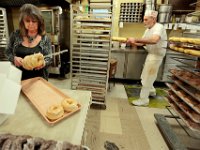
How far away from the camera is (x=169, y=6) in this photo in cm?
335

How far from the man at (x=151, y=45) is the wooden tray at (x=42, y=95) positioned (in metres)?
1.60

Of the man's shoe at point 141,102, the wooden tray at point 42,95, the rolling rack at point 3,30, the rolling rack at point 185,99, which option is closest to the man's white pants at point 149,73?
the man's shoe at point 141,102

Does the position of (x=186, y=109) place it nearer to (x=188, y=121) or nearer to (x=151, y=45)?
(x=188, y=121)

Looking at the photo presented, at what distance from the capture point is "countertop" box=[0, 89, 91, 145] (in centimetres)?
75

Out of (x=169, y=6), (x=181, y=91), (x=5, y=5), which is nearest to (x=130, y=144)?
(x=181, y=91)

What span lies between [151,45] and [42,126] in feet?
7.17

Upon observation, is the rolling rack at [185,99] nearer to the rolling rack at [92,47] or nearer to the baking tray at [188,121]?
the baking tray at [188,121]

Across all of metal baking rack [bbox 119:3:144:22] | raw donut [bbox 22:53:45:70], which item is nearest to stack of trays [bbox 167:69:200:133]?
raw donut [bbox 22:53:45:70]

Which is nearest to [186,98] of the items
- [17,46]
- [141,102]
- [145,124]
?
[145,124]

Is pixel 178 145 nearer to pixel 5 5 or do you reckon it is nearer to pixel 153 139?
pixel 153 139

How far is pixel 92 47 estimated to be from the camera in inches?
97.7

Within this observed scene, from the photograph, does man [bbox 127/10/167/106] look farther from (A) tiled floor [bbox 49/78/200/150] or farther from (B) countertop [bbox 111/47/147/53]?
(B) countertop [bbox 111/47/147/53]

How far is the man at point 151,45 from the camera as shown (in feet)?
7.74

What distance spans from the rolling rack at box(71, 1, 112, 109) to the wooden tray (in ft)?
4.38
